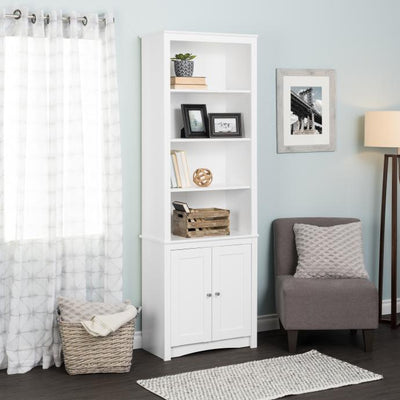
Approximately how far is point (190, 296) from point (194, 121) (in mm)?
1073

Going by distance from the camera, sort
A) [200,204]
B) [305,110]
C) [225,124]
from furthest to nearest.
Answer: [305,110], [200,204], [225,124]

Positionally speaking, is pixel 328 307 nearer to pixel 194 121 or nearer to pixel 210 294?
pixel 210 294

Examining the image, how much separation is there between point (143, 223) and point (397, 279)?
2234 millimetres

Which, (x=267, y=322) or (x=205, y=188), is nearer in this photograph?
(x=205, y=188)

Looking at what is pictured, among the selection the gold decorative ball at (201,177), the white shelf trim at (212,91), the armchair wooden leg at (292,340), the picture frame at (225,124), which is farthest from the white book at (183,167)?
the armchair wooden leg at (292,340)

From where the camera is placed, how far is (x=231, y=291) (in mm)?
4926

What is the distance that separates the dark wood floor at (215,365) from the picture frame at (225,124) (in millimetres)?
1354

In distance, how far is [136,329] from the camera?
5.00 metres

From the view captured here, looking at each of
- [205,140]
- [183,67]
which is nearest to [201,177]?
[205,140]

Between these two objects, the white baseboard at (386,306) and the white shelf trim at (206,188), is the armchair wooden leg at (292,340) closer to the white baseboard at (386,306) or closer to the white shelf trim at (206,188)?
the white shelf trim at (206,188)

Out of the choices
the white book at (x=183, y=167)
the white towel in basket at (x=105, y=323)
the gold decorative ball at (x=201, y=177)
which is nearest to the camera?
the white towel in basket at (x=105, y=323)

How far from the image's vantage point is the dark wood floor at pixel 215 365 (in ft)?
13.6

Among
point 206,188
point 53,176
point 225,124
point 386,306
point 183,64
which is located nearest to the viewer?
point 53,176

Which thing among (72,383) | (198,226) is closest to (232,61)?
(198,226)
